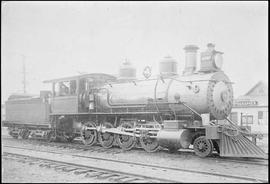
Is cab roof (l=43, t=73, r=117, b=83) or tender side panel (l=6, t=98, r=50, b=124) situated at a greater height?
cab roof (l=43, t=73, r=117, b=83)

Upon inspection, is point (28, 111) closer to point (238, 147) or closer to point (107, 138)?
point (107, 138)

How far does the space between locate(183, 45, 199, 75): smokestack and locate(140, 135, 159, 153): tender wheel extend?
9.32ft

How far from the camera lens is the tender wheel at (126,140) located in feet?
43.3

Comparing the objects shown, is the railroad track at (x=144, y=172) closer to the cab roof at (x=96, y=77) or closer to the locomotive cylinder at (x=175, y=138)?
the locomotive cylinder at (x=175, y=138)

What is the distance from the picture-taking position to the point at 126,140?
44.6 ft

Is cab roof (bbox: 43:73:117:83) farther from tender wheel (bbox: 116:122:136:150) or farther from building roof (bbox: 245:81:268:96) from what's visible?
building roof (bbox: 245:81:268:96)

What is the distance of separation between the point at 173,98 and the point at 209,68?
1.67m

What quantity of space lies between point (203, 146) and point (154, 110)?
2589 millimetres

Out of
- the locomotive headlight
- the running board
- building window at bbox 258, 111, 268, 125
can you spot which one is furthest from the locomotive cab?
building window at bbox 258, 111, 268, 125

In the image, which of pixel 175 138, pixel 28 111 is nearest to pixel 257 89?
pixel 28 111

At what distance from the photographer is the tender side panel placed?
1756 centimetres

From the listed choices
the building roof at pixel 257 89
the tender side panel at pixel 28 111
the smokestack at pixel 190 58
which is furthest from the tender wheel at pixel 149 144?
the building roof at pixel 257 89

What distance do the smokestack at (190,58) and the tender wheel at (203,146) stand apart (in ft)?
8.93

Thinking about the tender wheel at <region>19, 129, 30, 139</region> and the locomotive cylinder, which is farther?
the tender wheel at <region>19, 129, 30, 139</region>
